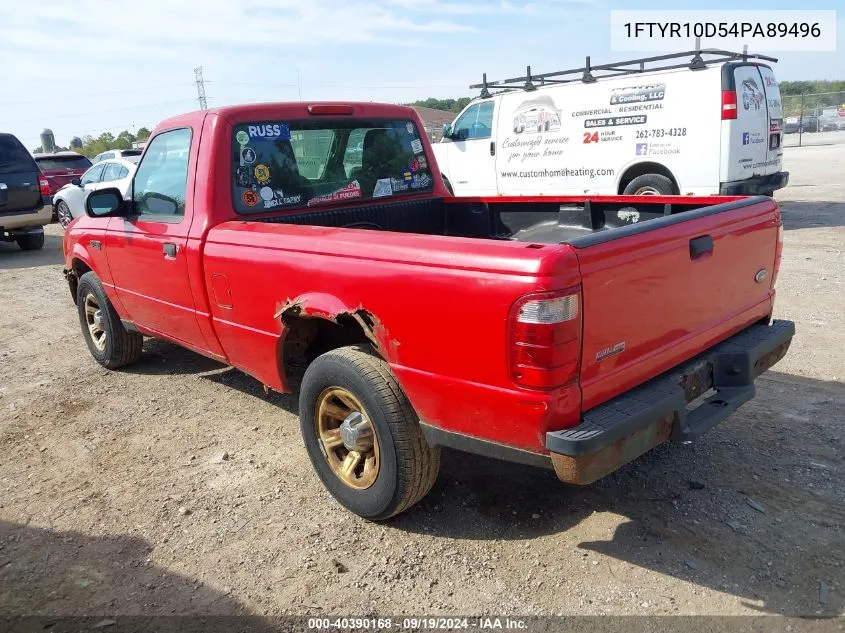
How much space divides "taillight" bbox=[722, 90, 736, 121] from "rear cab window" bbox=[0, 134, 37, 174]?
1108 cm

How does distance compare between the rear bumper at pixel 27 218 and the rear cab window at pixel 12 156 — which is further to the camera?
the rear bumper at pixel 27 218

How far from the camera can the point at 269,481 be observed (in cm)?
373

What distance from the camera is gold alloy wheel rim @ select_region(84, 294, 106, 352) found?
5.58 meters

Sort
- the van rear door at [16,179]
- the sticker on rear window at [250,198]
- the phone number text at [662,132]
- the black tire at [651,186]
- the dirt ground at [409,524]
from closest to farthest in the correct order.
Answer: the dirt ground at [409,524]
the sticker on rear window at [250,198]
the phone number text at [662,132]
the black tire at [651,186]
the van rear door at [16,179]

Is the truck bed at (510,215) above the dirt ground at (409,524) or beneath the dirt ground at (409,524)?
above

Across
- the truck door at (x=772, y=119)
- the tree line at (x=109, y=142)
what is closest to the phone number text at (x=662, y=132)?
the truck door at (x=772, y=119)

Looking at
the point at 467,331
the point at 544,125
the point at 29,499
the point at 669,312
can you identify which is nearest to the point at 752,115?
the point at 544,125

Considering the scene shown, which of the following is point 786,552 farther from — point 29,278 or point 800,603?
point 29,278

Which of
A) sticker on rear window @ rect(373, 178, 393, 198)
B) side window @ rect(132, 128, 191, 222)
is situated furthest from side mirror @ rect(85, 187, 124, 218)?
sticker on rear window @ rect(373, 178, 393, 198)

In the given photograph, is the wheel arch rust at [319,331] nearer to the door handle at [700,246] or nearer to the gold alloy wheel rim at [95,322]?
the door handle at [700,246]

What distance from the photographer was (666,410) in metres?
2.69

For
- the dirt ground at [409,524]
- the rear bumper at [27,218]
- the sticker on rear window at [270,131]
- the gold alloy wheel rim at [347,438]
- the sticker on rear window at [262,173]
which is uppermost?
the sticker on rear window at [270,131]

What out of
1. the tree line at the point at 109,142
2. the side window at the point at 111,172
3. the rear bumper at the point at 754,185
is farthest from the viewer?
the tree line at the point at 109,142

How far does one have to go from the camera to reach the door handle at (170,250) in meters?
4.05
